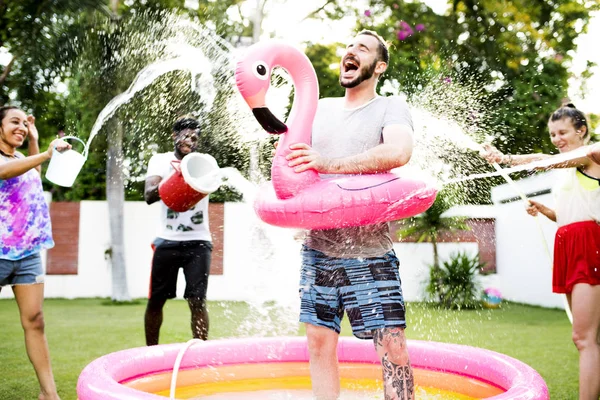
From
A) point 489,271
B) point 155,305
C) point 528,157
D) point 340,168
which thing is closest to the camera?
point 340,168

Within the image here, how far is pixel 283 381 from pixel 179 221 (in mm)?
1274

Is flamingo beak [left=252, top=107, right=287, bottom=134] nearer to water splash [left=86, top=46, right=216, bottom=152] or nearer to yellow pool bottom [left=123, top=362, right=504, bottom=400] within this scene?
yellow pool bottom [left=123, top=362, right=504, bottom=400]

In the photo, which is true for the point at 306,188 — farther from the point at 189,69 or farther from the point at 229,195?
the point at 229,195

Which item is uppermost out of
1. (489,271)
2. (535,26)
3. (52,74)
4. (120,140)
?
(535,26)

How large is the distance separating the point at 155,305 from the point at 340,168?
2199 millimetres

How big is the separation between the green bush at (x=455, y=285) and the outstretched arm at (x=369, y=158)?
785cm

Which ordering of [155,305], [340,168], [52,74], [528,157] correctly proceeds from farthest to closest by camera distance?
[52,74] → [155,305] → [528,157] → [340,168]

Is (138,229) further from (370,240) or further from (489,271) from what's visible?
(370,240)

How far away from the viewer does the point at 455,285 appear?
396 inches

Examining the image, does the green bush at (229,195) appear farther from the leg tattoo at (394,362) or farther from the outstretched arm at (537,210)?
the leg tattoo at (394,362)

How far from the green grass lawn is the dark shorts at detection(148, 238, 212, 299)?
83 centimetres

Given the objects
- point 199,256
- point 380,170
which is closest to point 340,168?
point 380,170

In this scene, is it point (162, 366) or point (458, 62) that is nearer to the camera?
point (162, 366)

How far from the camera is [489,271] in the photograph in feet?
37.8
